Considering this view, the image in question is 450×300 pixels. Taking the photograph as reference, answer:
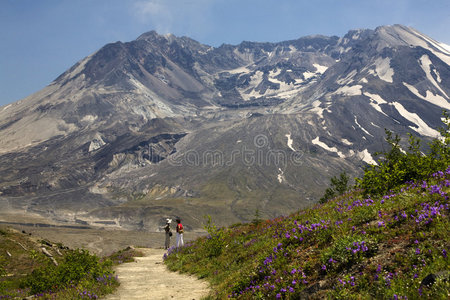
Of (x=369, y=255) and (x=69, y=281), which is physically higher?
(x=369, y=255)

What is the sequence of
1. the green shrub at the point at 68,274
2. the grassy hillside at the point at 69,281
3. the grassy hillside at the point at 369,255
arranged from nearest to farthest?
the grassy hillside at the point at 369,255 < the grassy hillside at the point at 69,281 < the green shrub at the point at 68,274

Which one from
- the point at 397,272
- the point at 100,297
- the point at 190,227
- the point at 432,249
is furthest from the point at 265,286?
the point at 190,227

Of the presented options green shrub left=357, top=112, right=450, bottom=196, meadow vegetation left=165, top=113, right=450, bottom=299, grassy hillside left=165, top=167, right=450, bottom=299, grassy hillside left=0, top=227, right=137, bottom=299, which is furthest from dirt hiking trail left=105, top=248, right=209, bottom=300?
green shrub left=357, top=112, right=450, bottom=196

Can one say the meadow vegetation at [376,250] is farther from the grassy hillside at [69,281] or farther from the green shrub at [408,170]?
the grassy hillside at [69,281]

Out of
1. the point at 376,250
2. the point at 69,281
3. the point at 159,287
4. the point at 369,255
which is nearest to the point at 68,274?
the point at 69,281

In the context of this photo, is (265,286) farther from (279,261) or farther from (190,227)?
(190,227)

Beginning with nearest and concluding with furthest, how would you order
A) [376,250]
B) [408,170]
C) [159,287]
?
[376,250], [408,170], [159,287]

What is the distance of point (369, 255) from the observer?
711 centimetres

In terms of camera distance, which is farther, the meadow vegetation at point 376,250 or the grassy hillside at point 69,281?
the grassy hillside at point 69,281

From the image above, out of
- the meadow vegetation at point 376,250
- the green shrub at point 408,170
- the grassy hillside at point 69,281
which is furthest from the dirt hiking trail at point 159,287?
the green shrub at point 408,170

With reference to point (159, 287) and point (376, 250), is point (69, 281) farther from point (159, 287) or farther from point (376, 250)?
point (376, 250)

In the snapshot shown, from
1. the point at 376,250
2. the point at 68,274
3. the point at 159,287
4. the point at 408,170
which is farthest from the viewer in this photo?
the point at 68,274

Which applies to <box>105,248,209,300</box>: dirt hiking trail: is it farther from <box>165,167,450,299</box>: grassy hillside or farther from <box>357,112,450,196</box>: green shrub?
<box>357,112,450,196</box>: green shrub

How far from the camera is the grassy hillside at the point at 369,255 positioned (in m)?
5.70
